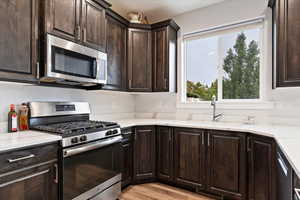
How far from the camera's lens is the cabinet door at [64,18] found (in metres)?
1.71

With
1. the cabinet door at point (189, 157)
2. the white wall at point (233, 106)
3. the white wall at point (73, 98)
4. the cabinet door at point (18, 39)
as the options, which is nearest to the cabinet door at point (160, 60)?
the white wall at point (233, 106)

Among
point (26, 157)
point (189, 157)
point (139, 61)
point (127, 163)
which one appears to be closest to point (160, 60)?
point (139, 61)

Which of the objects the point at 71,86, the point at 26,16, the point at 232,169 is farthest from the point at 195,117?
the point at 26,16

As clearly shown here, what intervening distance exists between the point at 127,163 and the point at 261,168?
63.1 inches

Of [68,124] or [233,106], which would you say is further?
[233,106]

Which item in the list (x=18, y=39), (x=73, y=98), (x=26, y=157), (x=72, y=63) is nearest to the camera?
(x=26, y=157)

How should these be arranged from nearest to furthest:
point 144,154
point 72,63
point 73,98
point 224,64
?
point 72,63
point 73,98
point 144,154
point 224,64

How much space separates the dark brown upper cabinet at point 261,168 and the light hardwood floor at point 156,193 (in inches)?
24.9

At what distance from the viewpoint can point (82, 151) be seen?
1666mm

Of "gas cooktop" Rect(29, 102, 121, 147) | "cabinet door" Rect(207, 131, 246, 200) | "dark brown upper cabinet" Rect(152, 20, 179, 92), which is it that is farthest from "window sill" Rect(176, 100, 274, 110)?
"gas cooktop" Rect(29, 102, 121, 147)

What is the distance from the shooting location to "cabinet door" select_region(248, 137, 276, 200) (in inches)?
68.0

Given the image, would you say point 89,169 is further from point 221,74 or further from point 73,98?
point 221,74

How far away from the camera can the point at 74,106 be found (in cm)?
232

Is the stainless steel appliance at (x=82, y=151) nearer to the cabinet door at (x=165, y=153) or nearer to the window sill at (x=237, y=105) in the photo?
the cabinet door at (x=165, y=153)
